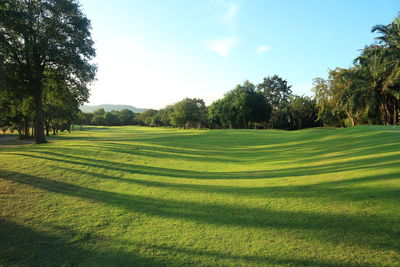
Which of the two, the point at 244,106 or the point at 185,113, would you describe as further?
the point at 185,113

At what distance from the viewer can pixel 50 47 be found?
18594 millimetres

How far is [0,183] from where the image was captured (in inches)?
309

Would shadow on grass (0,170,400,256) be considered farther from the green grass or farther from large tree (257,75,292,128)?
large tree (257,75,292,128)

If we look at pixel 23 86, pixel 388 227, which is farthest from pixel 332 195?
pixel 23 86

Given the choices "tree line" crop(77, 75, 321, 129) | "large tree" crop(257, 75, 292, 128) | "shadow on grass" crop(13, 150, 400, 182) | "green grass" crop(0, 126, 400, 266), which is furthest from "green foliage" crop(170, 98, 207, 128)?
"green grass" crop(0, 126, 400, 266)

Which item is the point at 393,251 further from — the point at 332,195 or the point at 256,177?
the point at 256,177

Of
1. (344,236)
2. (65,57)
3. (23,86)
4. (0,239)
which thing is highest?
(65,57)

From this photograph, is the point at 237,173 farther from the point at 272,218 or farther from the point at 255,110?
the point at 255,110

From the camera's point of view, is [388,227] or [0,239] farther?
[0,239]

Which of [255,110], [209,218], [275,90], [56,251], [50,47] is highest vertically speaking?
[275,90]

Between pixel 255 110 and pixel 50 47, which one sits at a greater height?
pixel 50 47

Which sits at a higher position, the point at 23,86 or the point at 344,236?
the point at 23,86

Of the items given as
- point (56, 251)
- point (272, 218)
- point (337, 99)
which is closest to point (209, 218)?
point (272, 218)

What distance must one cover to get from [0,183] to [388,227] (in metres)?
11.7
